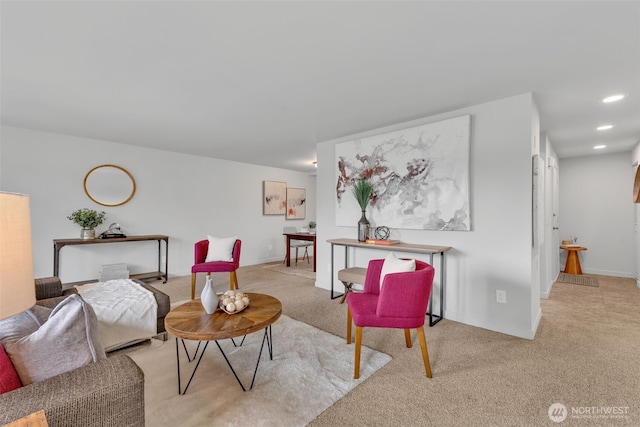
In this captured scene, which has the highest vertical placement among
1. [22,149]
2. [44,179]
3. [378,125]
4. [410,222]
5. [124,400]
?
[378,125]

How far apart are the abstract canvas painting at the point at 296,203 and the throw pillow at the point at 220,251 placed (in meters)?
3.09

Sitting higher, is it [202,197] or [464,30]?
[464,30]

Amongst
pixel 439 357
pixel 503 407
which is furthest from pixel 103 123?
pixel 503 407

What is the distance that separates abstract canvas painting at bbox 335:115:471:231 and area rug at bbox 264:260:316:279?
1.62m

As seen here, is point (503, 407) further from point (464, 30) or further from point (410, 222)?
point (464, 30)

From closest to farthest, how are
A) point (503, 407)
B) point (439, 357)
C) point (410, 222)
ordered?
point (503, 407) → point (439, 357) → point (410, 222)

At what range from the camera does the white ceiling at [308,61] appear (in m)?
1.54

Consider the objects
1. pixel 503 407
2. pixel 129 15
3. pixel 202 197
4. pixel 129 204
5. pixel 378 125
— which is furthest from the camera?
pixel 202 197

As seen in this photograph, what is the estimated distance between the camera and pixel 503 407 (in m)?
1.65

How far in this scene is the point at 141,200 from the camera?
4.68m

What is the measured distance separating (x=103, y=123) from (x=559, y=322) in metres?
5.64

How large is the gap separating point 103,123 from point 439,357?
4.43 metres

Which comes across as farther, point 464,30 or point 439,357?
point 439,357

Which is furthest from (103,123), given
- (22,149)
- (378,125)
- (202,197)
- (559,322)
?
(559,322)
